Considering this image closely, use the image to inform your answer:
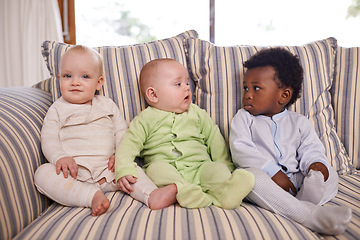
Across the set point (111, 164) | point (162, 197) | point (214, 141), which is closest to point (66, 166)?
point (111, 164)

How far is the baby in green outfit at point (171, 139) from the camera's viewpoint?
122 cm

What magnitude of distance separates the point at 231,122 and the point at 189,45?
0.44m

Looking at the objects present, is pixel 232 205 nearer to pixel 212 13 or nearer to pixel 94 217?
pixel 94 217

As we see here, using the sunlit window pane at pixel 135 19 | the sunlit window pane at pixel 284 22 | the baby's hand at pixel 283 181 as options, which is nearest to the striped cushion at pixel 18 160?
the baby's hand at pixel 283 181

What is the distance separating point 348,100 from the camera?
151cm

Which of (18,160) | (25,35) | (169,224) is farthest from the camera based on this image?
(25,35)

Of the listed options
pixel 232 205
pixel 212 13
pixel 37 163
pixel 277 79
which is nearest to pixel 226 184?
pixel 232 205

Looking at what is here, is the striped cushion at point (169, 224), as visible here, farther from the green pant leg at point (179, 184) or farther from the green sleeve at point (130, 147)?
the green sleeve at point (130, 147)

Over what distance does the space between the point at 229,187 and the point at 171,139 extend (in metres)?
0.37

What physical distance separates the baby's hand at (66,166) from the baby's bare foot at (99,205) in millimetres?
154

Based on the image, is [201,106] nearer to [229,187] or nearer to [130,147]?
[130,147]

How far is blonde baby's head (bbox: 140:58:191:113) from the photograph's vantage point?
1.38 metres

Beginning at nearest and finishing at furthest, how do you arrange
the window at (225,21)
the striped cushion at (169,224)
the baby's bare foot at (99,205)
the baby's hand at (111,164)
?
the striped cushion at (169,224) → the baby's bare foot at (99,205) → the baby's hand at (111,164) → the window at (225,21)

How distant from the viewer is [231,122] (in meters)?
1.41
